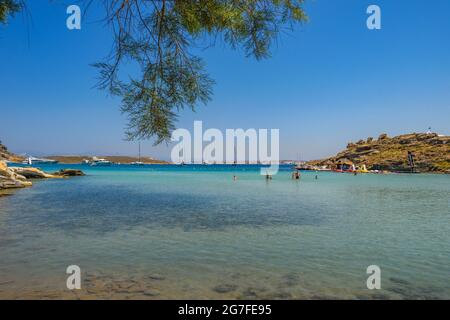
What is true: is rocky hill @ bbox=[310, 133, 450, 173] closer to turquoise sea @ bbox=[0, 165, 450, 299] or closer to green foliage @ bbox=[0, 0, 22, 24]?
turquoise sea @ bbox=[0, 165, 450, 299]

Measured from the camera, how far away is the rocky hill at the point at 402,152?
4894 inches

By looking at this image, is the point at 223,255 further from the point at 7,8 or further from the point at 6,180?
the point at 6,180

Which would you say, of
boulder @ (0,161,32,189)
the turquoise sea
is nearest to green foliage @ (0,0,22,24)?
the turquoise sea

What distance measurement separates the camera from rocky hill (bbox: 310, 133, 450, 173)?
408 ft

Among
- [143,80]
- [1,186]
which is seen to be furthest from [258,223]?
[1,186]

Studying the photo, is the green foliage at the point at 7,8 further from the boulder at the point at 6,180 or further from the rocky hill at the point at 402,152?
the rocky hill at the point at 402,152

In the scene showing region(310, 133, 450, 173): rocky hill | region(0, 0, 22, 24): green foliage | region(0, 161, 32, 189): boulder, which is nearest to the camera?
region(0, 0, 22, 24): green foliage

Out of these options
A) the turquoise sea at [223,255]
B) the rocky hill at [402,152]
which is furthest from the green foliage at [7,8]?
the rocky hill at [402,152]

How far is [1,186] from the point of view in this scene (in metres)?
39.2

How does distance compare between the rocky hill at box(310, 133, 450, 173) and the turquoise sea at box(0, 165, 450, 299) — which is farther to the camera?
the rocky hill at box(310, 133, 450, 173)

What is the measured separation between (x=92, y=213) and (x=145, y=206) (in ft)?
16.7

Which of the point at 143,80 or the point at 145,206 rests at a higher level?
the point at 143,80

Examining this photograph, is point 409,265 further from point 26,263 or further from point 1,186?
point 1,186

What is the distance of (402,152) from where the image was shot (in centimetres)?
14175
